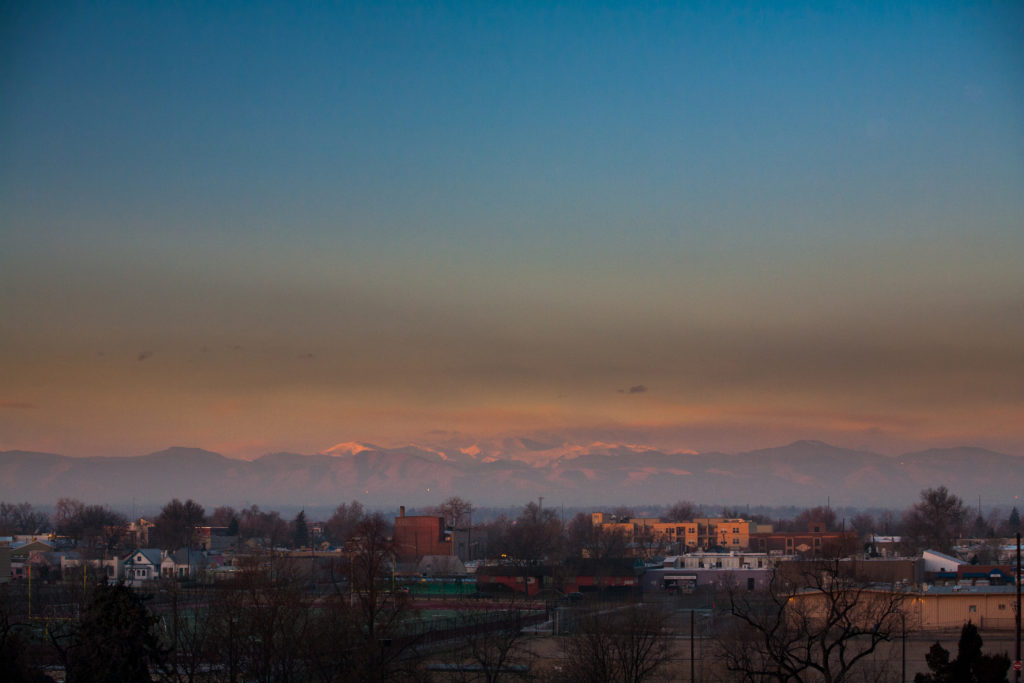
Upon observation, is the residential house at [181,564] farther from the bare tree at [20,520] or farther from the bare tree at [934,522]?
the bare tree at [20,520]

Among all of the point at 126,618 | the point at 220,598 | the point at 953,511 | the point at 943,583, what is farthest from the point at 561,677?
the point at 953,511

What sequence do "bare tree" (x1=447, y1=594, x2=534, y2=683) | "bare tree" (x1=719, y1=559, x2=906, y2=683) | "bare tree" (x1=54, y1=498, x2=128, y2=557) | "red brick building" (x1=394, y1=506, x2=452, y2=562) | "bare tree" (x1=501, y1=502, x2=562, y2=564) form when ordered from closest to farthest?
"bare tree" (x1=719, y1=559, x2=906, y2=683) → "bare tree" (x1=447, y1=594, x2=534, y2=683) → "bare tree" (x1=501, y1=502, x2=562, y2=564) → "red brick building" (x1=394, y1=506, x2=452, y2=562) → "bare tree" (x1=54, y1=498, x2=128, y2=557)

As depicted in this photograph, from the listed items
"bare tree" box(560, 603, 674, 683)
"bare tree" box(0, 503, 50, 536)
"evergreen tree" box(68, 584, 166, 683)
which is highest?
"evergreen tree" box(68, 584, 166, 683)

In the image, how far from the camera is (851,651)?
35.2 metres

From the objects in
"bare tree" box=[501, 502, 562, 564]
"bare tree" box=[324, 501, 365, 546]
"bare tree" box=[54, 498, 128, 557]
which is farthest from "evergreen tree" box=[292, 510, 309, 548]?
"bare tree" box=[501, 502, 562, 564]

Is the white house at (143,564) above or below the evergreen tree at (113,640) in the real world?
below

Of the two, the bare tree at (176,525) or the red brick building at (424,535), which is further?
the bare tree at (176,525)

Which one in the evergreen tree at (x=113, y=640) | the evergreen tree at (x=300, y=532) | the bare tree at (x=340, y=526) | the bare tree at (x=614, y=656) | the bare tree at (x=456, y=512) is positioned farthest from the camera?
the bare tree at (x=340, y=526)

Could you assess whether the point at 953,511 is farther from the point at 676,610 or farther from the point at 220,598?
the point at 220,598

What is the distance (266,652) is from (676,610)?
2952 centimetres

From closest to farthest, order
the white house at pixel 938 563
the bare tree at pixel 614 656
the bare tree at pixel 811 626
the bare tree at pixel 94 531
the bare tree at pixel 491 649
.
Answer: the bare tree at pixel 811 626
the bare tree at pixel 614 656
the bare tree at pixel 491 649
the white house at pixel 938 563
the bare tree at pixel 94 531

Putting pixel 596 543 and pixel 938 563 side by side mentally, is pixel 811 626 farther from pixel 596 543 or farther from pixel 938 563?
pixel 596 543

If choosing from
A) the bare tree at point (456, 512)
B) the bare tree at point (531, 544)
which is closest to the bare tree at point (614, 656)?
the bare tree at point (531, 544)

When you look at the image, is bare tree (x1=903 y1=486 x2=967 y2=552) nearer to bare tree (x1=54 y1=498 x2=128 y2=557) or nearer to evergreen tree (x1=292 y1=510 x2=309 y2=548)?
bare tree (x1=54 y1=498 x2=128 y2=557)
